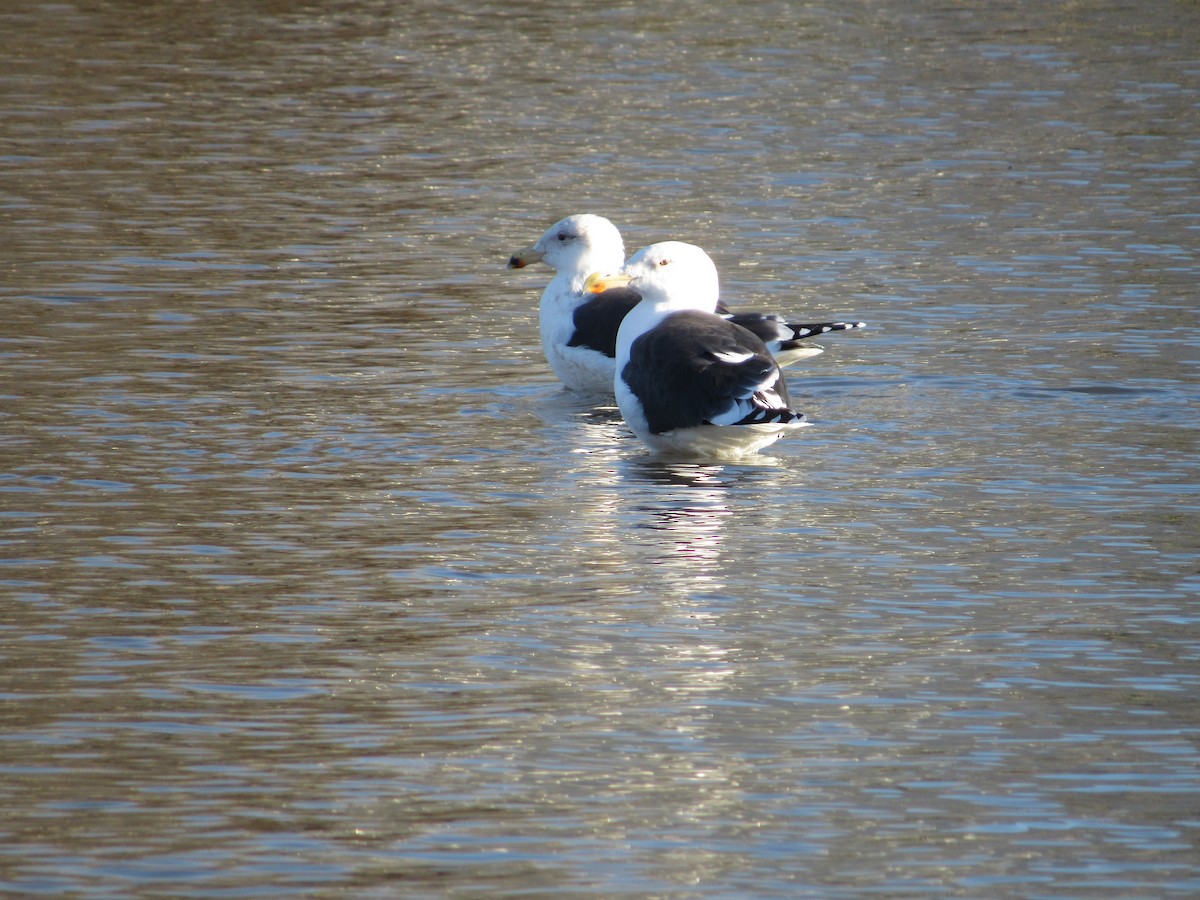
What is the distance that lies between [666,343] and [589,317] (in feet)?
5.62

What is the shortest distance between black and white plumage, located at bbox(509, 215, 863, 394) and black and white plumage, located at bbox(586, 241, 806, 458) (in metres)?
0.51

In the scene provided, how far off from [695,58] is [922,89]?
3189mm

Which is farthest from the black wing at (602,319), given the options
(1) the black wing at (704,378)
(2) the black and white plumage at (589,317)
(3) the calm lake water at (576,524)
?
(1) the black wing at (704,378)

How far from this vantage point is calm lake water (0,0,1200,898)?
5871 millimetres

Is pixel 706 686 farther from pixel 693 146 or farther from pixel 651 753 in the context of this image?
pixel 693 146

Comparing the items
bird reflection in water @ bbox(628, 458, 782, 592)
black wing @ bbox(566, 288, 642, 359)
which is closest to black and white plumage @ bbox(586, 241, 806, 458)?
bird reflection in water @ bbox(628, 458, 782, 592)

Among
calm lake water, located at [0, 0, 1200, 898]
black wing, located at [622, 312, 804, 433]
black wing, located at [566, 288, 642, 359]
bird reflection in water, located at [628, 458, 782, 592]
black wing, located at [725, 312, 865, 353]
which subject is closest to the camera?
calm lake water, located at [0, 0, 1200, 898]

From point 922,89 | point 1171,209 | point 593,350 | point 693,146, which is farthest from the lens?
point 922,89

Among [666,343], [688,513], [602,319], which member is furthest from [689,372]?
[602,319]

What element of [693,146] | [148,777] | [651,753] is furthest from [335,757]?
[693,146]

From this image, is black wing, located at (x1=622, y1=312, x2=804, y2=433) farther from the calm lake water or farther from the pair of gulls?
the calm lake water

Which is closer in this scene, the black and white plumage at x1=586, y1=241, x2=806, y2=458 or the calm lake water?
the calm lake water

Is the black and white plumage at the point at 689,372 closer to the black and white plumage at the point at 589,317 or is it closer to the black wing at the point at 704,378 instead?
the black wing at the point at 704,378

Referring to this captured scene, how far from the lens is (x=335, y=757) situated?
6316 millimetres
